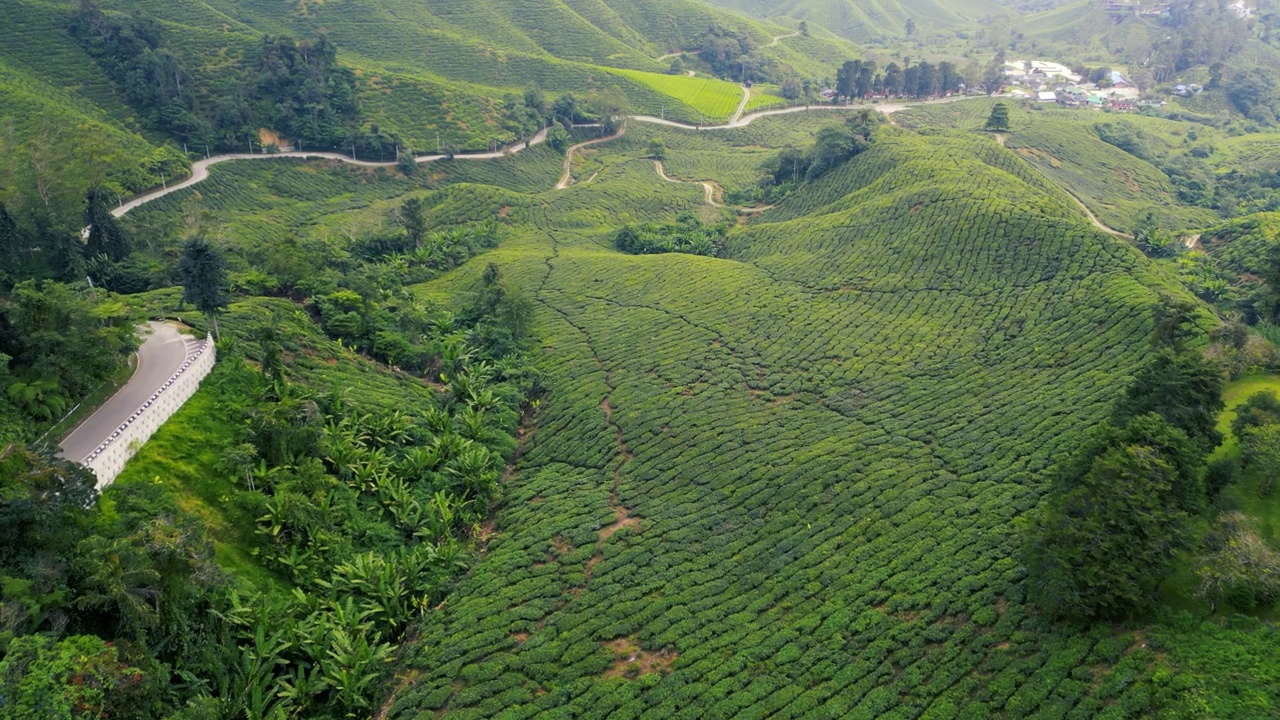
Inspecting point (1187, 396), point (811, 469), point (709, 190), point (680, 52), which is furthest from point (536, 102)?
point (1187, 396)

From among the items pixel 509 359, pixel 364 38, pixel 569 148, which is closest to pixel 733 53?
pixel 569 148

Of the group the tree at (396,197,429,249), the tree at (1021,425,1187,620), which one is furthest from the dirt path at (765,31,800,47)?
the tree at (1021,425,1187,620)

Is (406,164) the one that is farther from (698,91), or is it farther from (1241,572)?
(1241,572)

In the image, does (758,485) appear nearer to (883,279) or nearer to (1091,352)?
(1091,352)

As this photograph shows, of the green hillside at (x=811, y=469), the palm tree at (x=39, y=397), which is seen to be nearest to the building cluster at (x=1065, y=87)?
the green hillside at (x=811, y=469)

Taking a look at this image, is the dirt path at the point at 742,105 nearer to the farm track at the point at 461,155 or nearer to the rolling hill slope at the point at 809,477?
the farm track at the point at 461,155

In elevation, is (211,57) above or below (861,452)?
above
